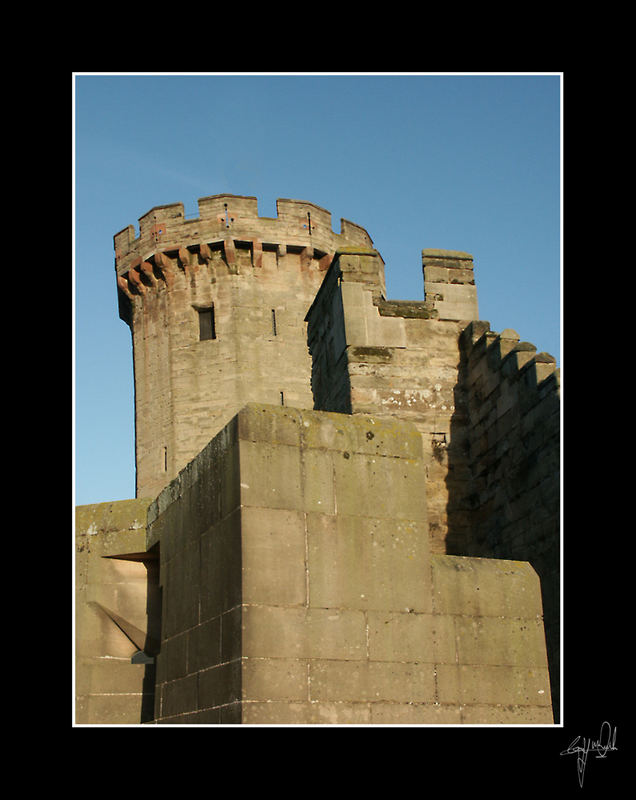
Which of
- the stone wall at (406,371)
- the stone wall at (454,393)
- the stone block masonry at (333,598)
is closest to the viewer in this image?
the stone block masonry at (333,598)

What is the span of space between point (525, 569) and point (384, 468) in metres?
1.12

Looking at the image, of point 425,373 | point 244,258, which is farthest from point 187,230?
point 425,373

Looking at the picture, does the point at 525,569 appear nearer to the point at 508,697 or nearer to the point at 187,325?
the point at 508,697

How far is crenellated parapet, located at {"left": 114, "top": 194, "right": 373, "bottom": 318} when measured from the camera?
29344 mm

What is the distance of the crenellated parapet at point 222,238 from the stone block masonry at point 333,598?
24098mm

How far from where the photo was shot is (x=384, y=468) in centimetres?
551

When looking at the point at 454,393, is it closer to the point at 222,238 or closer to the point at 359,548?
the point at 359,548

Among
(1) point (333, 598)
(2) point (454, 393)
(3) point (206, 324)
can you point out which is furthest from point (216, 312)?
(1) point (333, 598)

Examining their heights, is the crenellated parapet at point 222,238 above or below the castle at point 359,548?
above

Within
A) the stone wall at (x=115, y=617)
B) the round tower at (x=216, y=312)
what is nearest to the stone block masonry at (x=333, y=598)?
the stone wall at (x=115, y=617)

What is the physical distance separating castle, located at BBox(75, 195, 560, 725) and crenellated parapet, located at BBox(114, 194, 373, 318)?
64.2 ft

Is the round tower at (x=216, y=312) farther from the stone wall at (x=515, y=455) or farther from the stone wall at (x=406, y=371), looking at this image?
the stone wall at (x=515, y=455)

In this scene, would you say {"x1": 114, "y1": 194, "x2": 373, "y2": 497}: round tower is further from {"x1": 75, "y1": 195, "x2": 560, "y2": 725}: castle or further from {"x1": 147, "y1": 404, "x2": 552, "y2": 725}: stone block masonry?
{"x1": 147, "y1": 404, "x2": 552, "y2": 725}: stone block masonry

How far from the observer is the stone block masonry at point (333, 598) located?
497 centimetres
